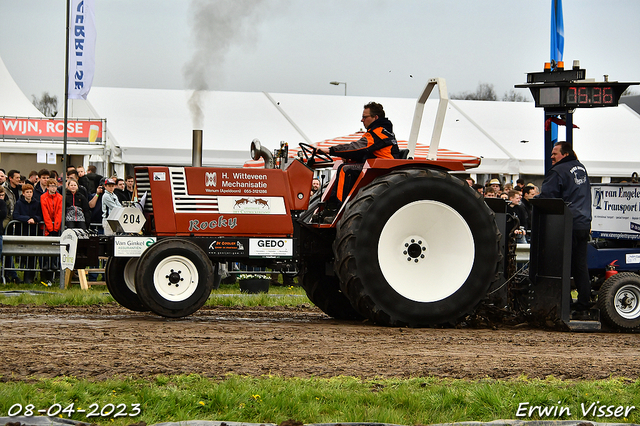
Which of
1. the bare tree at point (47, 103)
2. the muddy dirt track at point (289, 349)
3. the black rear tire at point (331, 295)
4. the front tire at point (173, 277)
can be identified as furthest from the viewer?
the bare tree at point (47, 103)

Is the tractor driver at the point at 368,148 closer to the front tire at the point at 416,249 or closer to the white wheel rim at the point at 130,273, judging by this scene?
the front tire at the point at 416,249

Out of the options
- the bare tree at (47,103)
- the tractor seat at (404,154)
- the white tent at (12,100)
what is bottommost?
the tractor seat at (404,154)

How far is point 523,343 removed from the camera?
21.2ft

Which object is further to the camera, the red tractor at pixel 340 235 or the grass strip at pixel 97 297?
the grass strip at pixel 97 297

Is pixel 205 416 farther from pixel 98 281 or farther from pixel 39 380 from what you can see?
pixel 98 281

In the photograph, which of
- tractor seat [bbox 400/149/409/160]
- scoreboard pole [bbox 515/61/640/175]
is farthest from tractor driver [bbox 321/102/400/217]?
scoreboard pole [bbox 515/61/640/175]

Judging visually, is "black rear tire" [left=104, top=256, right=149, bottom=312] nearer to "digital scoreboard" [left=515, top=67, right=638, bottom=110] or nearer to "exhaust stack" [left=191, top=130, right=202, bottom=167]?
"exhaust stack" [left=191, top=130, right=202, bottom=167]

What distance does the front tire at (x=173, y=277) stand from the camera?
7.23 m

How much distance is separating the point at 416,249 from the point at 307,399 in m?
3.46

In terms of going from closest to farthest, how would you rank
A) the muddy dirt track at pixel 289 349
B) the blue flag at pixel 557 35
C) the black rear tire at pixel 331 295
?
1. the muddy dirt track at pixel 289 349
2. the black rear tire at pixel 331 295
3. the blue flag at pixel 557 35

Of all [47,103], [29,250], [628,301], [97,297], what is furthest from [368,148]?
[47,103]

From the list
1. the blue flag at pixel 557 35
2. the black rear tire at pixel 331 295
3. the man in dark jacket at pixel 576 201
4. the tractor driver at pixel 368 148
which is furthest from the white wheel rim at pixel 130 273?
the blue flag at pixel 557 35

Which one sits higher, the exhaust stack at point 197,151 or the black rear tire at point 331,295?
the exhaust stack at point 197,151

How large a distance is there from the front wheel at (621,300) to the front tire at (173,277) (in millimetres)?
3900
